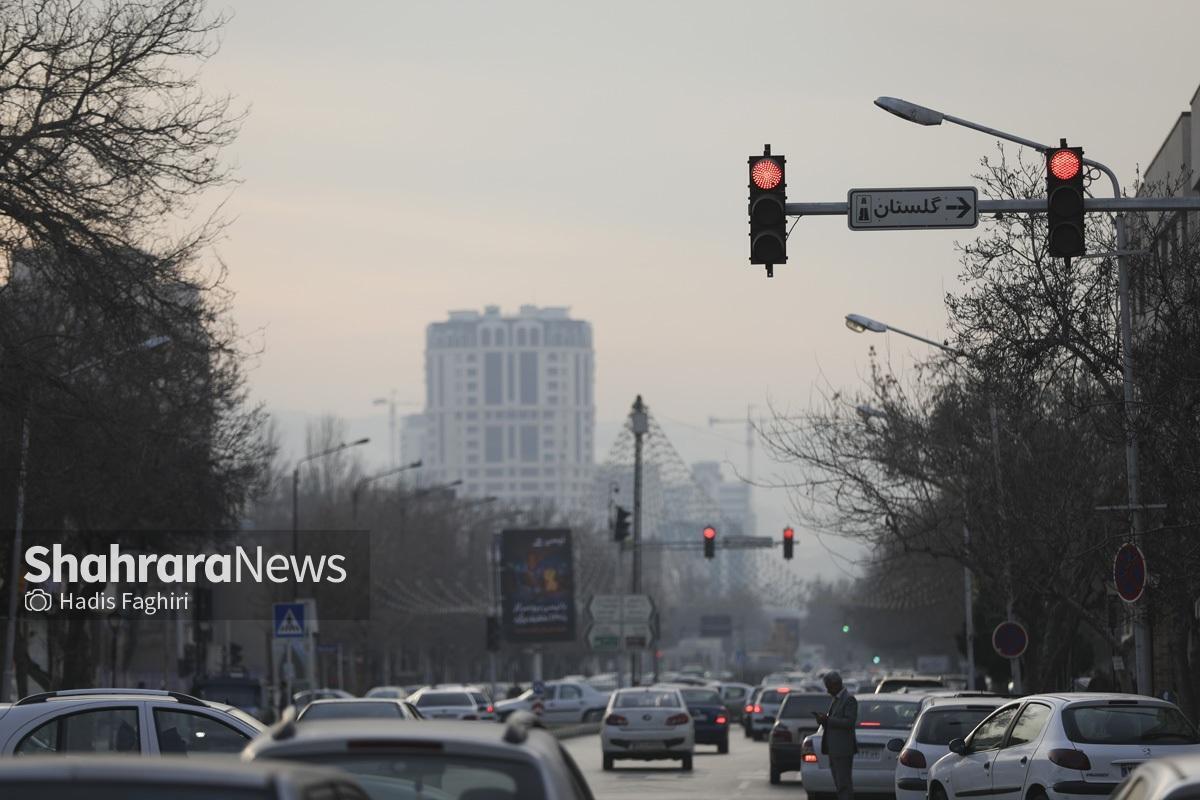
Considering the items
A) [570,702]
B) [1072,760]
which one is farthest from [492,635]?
[1072,760]

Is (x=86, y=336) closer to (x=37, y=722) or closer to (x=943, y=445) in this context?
(x=37, y=722)

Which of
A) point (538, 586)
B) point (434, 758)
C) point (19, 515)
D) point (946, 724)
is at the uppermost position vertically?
point (19, 515)

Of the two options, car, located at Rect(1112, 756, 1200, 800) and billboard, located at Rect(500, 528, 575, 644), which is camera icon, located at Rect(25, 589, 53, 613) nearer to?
billboard, located at Rect(500, 528, 575, 644)

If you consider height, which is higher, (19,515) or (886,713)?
(19,515)

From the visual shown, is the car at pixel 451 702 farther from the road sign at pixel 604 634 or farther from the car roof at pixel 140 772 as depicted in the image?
the car roof at pixel 140 772

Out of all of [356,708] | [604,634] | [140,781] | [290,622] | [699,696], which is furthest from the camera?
[604,634]

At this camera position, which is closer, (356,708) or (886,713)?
(356,708)

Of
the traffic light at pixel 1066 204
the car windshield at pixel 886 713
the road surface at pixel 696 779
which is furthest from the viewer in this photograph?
the road surface at pixel 696 779

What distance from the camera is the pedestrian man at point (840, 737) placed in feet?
69.5

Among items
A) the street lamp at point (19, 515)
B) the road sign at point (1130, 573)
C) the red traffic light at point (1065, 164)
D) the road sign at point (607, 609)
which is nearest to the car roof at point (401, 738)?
the red traffic light at point (1065, 164)

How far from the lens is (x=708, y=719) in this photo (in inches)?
1916

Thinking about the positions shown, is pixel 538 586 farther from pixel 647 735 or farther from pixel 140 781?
pixel 140 781

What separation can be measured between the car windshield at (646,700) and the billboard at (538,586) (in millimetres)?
35236

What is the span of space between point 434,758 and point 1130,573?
16.6 metres
